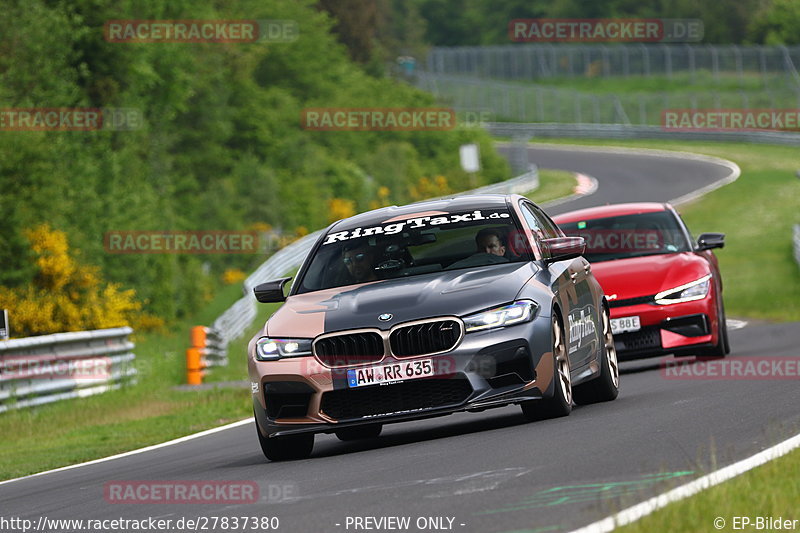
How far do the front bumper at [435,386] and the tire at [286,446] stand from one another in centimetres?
34

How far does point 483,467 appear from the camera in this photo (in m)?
8.38

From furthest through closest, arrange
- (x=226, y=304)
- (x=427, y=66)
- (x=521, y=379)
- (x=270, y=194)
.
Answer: (x=427, y=66)
(x=270, y=194)
(x=226, y=304)
(x=521, y=379)

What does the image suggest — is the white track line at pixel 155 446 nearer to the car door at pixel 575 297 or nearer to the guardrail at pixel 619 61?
the car door at pixel 575 297

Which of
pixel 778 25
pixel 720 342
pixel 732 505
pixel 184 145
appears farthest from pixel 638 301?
pixel 778 25

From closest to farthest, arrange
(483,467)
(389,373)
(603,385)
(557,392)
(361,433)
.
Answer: (483,467), (389,373), (557,392), (361,433), (603,385)

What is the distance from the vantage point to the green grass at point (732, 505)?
5.99m

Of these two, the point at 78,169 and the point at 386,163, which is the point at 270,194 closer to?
the point at 386,163

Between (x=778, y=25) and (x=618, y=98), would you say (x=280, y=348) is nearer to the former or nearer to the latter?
(x=618, y=98)

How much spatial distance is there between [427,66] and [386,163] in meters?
50.0

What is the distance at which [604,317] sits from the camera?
1252cm

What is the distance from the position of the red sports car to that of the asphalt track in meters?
1.57

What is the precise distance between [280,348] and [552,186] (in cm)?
5671

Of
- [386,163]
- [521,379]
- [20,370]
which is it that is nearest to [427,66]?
[386,163]

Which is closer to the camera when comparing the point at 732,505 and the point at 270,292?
the point at 732,505
